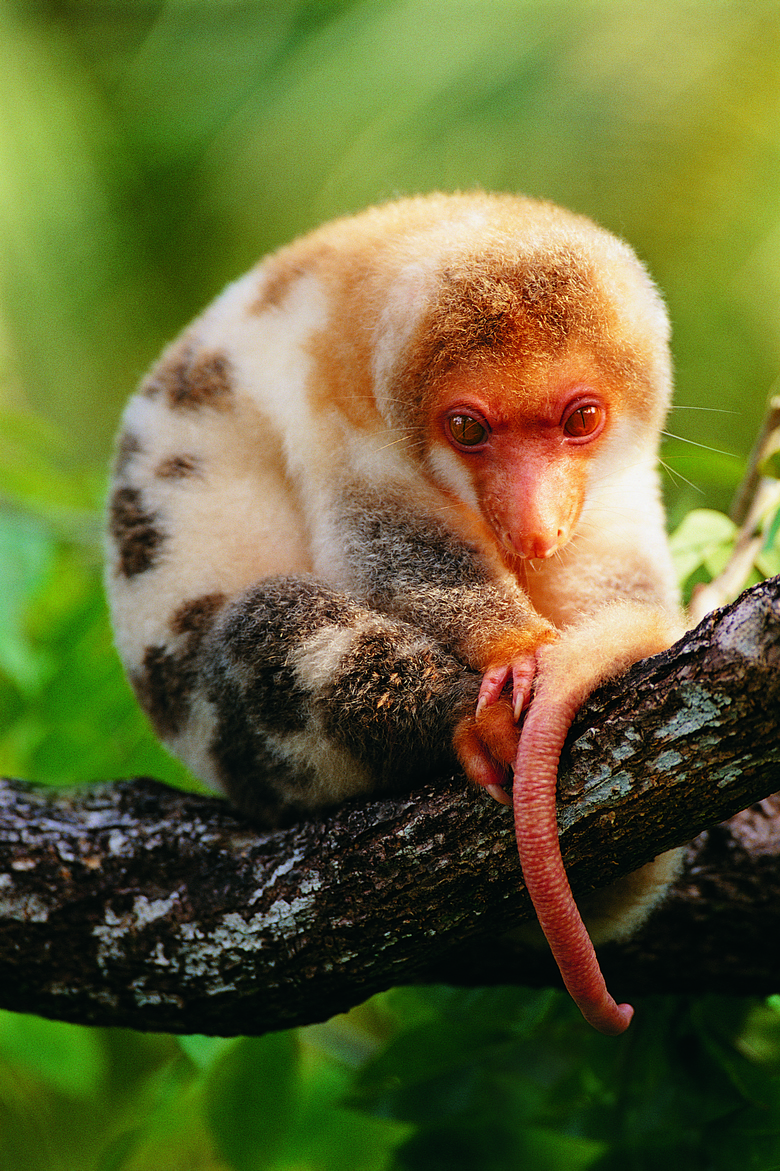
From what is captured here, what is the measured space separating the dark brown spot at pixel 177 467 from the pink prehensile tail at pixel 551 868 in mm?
1326

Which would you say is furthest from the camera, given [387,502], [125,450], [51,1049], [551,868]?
[51,1049]

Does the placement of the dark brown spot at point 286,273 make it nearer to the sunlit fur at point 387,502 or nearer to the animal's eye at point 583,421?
the sunlit fur at point 387,502

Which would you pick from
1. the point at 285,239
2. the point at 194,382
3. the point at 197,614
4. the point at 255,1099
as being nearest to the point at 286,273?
the point at 194,382

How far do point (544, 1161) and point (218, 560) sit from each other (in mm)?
2341

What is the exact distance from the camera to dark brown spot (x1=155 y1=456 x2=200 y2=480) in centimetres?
279

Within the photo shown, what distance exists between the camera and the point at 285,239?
7.18m

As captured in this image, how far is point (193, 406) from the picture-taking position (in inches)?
112

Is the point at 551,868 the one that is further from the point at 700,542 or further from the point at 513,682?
the point at 700,542

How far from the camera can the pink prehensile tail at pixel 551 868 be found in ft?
6.07

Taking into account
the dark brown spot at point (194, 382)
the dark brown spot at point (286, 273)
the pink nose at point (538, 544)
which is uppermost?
the dark brown spot at point (286, 273)

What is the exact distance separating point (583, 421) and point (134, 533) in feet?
4.19

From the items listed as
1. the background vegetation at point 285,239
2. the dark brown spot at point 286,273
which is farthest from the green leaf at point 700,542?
the dark brown spot at point 286,273

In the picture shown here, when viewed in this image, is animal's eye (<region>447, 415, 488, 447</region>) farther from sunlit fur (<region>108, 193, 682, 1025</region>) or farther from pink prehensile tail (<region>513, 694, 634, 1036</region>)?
pink prehensile tail (<region>513, 694, 634, 1036</region>)

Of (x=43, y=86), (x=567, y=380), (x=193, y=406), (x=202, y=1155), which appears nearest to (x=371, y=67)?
(x=43, y=86)
